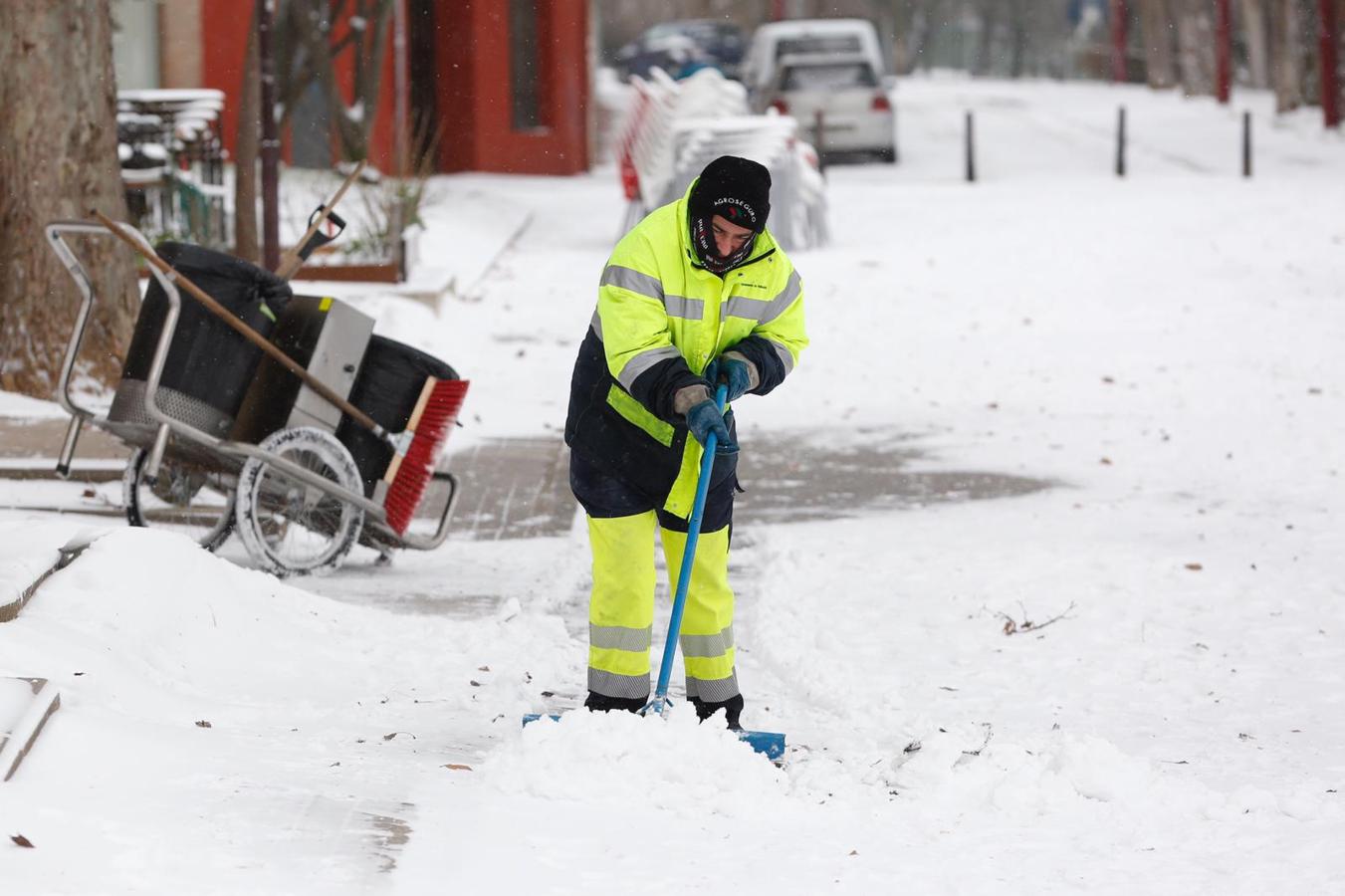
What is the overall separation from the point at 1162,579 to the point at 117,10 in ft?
54.8

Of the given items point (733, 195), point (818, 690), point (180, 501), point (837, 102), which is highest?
point (837, 102)

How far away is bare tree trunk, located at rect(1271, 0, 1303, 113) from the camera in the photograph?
33656 mm

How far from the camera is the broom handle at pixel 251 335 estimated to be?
7.28 meters

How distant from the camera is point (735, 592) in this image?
7.75 metres

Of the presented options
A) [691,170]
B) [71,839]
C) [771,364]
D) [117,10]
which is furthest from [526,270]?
[71,839]

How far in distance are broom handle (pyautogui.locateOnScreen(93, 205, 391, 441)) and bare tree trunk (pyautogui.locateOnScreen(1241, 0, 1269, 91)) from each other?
1332 inches

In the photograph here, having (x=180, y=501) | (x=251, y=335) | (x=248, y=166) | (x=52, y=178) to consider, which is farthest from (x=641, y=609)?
(x=248, y=166)

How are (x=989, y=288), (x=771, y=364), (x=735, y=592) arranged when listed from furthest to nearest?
(x=989, y=288)
(x=735, y=592)
(x=771, y=364)

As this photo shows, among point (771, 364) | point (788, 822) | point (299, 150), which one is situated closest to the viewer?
point (788, 822)

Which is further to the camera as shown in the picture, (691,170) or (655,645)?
(691,170)

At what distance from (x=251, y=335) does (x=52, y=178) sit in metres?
3.85

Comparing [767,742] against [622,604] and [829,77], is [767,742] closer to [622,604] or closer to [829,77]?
[622,604]

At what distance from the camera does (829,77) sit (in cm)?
2761

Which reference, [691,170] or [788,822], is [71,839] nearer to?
[788,822]
